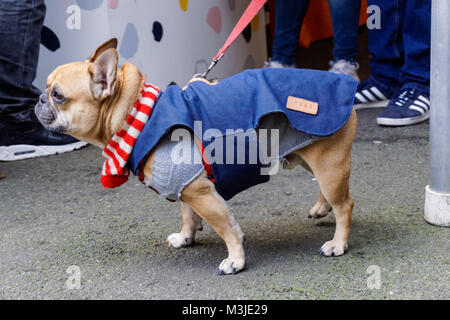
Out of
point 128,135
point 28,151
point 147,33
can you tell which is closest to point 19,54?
point 28,151

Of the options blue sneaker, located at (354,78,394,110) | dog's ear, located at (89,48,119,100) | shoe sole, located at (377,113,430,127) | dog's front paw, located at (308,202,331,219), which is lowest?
dog's front paw, located at (308,202,331,219)

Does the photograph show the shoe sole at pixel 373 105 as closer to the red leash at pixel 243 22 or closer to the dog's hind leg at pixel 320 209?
the dog's hind leg at pixel 320 209

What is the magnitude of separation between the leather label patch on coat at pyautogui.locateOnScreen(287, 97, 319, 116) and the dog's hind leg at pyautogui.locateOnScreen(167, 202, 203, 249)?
665mm

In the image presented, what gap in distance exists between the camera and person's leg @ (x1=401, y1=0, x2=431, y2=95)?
12.4ft

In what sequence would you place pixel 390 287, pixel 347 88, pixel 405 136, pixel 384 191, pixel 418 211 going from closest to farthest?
pixel 390 287, pixel 347 88, pixel 418 211, pixel 384 191, pixel 405 136

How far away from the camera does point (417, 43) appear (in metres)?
3.83

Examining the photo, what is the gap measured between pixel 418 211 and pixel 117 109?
140 centimetres

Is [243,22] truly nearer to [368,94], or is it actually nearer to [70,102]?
[70,102]

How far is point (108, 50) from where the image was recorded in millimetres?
1923

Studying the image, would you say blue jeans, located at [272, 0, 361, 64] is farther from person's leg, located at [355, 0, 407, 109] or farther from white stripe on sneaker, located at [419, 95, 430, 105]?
white stripe on sneaker, located at [419, 95, 430, 105]

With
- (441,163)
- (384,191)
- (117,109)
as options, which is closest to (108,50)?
(117,109)

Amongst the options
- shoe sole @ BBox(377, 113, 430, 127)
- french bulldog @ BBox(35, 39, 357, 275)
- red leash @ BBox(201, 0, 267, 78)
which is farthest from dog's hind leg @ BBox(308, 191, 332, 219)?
shoe sole @ BBox(377, 113, 430, 127)

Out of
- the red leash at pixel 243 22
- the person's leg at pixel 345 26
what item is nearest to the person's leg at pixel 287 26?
the person's leg at pixel 345 26

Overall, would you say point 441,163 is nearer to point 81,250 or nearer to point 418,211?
point 418,211
